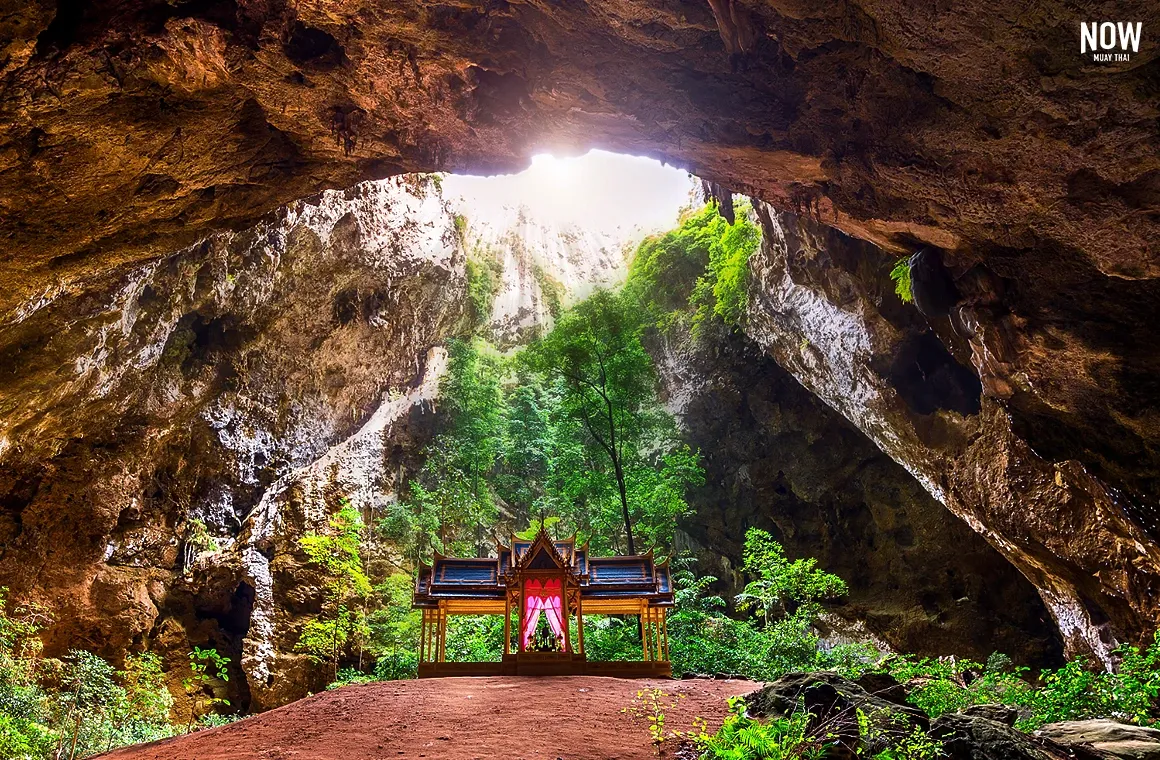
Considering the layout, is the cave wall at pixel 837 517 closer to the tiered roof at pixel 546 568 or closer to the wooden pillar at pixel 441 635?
the tiered roof at pixel 546 568

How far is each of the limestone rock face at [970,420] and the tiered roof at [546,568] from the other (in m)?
5.85

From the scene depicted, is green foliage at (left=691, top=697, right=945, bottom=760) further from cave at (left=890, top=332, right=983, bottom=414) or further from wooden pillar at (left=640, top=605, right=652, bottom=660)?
cave at (left=890, top=332, right=983, bottom=414)

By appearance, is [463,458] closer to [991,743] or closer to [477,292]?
[477,292]

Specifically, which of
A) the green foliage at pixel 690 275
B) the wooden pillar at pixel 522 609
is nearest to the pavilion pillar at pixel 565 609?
the wooden pillar at pixel 522 609

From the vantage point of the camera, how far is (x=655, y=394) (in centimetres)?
2312

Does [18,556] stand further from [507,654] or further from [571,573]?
[571,573]

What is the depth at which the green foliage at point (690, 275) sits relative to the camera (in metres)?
18.8

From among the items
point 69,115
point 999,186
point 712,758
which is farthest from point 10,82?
point 999,186

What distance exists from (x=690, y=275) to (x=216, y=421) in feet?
52.5

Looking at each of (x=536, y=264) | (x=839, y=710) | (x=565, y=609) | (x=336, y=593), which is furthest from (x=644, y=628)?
(x=536, y=264)

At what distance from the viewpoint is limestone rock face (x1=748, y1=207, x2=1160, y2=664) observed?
944 centimetres

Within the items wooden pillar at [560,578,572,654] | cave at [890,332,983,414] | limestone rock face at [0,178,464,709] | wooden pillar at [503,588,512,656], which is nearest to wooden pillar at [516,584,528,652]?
wooden pillar at [503,588,512,656]

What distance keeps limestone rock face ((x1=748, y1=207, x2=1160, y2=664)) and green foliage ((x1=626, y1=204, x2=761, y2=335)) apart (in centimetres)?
217

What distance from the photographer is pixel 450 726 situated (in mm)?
6520
